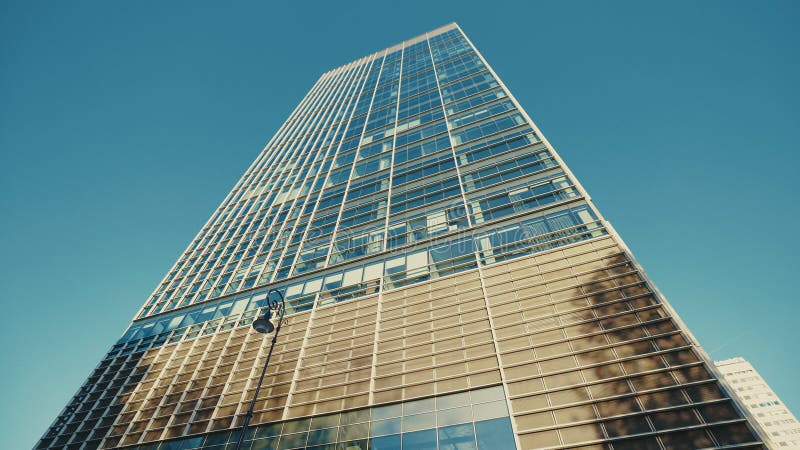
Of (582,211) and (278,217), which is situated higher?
(278,217)

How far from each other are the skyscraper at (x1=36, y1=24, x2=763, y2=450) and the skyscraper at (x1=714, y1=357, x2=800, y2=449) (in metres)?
135

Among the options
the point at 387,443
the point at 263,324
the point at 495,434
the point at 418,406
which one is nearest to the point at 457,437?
the point at 495,434

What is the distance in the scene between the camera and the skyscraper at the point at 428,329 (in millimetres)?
14484

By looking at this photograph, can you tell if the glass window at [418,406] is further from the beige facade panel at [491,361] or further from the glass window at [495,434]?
the glass window at [495,434]

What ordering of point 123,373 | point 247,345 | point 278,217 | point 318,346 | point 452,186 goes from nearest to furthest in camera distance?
point 318,346
point 247,345
point 123,373
point 452,186
point 278,217

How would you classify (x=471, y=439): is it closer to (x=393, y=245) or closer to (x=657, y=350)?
(x=657, y=350)

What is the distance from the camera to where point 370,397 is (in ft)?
59.0

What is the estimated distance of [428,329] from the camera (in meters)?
20.2

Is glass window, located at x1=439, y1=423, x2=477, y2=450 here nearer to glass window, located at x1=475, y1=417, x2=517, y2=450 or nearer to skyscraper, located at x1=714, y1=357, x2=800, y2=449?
glass window, located at x1=475, y1=417, x2=517, y2=450

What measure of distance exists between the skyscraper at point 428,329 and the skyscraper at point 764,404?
443ft

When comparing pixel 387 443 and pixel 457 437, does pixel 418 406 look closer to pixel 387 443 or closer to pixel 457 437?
pixel 387 443

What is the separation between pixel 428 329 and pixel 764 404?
171 m

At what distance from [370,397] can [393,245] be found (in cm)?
1205

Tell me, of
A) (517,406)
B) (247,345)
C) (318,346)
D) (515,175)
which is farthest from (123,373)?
(515,175)
